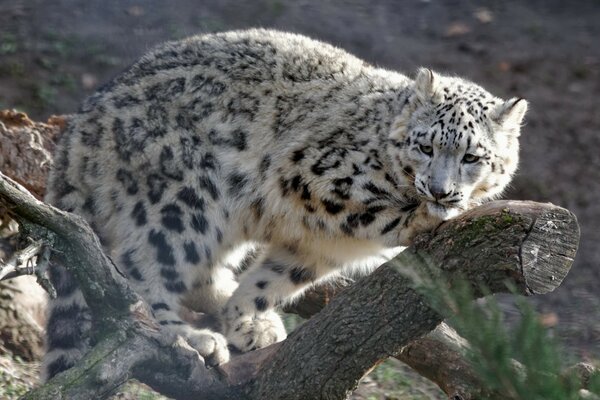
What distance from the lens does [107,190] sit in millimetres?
6562

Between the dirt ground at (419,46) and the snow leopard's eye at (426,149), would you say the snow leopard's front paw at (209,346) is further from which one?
the dirt ground at (419,46)

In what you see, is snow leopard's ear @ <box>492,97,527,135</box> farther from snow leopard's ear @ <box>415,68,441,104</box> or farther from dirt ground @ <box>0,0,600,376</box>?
dirt ground @ <box>0,0,600,376</box>

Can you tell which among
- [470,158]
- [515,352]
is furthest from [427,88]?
[515,352]

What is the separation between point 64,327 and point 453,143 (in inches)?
105

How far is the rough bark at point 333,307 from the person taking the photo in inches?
176

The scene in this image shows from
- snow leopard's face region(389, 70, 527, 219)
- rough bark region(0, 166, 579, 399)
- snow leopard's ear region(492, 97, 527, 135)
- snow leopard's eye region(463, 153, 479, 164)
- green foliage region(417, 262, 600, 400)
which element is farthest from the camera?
snow leopard's ear region(492, 97, 527, 135)

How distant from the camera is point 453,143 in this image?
5789 mm

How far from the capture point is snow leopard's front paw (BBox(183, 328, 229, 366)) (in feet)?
19.8

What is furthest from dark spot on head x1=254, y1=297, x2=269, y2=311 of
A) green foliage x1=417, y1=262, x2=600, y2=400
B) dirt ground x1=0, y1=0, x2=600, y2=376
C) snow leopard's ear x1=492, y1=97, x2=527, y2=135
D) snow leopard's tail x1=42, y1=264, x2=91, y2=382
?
dirt ground x1=0, y1=0, x2=600, y2=376

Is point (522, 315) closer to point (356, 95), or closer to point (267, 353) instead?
point (267, 353)

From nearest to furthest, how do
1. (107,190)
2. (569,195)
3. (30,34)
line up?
1. (107,190)
2. (569,195)
3. (30,34)

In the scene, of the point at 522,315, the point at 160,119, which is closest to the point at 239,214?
the point at 160,119

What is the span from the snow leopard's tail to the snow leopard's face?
2211 millimetres

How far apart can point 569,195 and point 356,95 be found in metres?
5.65
